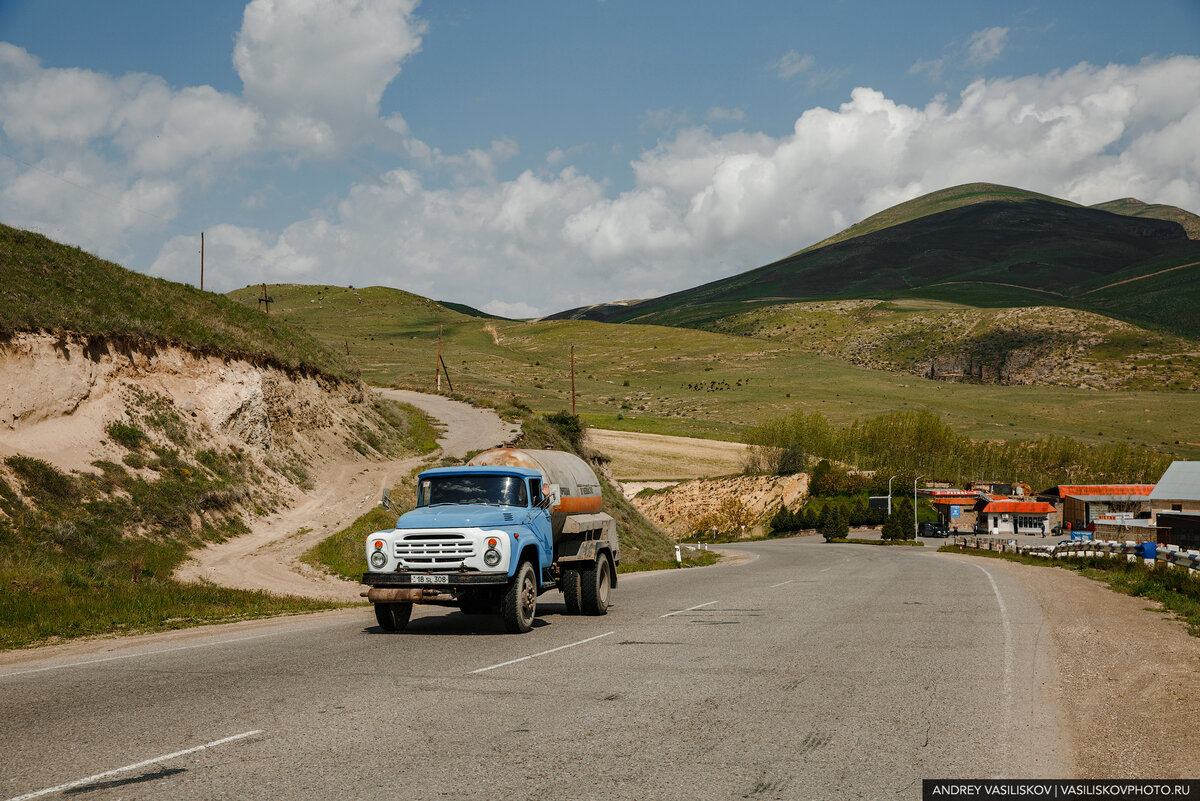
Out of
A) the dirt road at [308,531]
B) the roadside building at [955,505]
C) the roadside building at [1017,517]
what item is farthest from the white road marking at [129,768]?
the roadside building at [1017,517]

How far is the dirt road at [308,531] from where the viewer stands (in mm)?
23734

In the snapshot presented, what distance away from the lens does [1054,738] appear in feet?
26.1

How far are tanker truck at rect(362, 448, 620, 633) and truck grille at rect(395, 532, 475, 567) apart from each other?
0.02 metres

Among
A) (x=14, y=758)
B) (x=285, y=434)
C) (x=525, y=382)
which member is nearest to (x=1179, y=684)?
(x=14, y=758)

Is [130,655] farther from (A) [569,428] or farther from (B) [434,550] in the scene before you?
(A) [569,428]

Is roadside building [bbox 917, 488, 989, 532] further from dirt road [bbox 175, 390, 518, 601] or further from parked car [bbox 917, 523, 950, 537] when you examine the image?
dirt road [bbox 175, 390, 518, 601]

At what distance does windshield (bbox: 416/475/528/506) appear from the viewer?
15.8 metres

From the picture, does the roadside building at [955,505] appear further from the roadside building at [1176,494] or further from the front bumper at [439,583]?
the front bumper at [439,583]

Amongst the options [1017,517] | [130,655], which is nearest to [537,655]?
[130,655]

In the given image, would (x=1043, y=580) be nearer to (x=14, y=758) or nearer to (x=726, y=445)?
(x=14, y=758)

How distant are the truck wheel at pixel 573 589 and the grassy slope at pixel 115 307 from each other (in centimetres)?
2095

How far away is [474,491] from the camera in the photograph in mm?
15938

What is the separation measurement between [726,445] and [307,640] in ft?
378

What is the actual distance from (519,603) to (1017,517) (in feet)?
350
